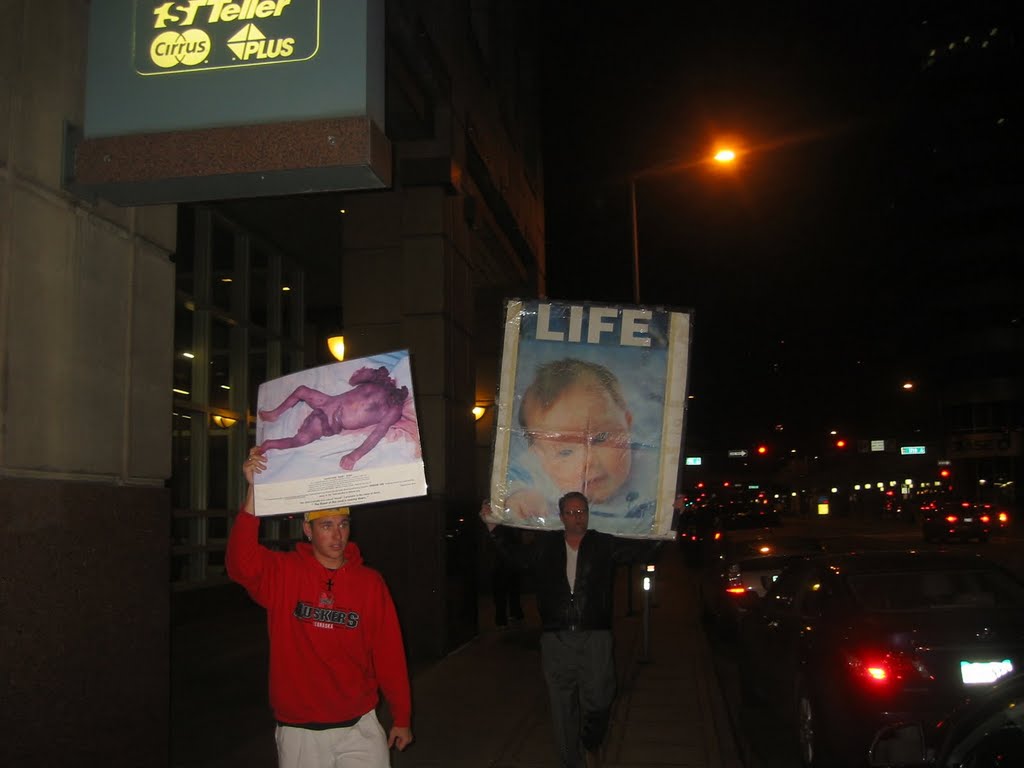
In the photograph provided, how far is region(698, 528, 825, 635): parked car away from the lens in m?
13.4

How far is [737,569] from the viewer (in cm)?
1370

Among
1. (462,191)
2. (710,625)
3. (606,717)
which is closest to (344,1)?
(606,717)

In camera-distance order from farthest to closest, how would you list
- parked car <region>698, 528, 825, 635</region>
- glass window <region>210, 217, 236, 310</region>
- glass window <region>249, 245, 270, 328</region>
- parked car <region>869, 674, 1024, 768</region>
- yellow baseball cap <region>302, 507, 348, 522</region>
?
glass window <region>249, 245, 270, 328</region>
glass window <region>210, 217, 236, 310</region>
parked car <region>698, 528, 825, 635</region>
yellow baseball cap <region>302, 507, 348, 522</region>
parked car <region>869, 674, 1024, 768</region>

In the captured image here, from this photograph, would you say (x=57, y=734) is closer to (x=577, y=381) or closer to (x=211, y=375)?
(x=577, y=381)

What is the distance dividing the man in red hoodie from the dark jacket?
1.76 meters

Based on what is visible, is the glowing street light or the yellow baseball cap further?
the glowing street light

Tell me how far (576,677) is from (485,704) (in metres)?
3.62

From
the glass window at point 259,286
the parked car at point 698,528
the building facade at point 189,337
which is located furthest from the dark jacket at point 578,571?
the parked car at point 698,528

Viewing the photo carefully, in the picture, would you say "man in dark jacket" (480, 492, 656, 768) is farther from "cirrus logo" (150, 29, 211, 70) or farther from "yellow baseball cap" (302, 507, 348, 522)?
"cirrus logo" (150, 29, 211, 70)

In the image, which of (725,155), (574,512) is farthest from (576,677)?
(725,155)

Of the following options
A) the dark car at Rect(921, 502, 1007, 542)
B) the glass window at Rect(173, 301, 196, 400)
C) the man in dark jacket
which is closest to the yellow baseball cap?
the man in dark jacket

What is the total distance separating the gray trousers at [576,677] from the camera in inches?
240

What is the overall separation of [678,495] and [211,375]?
10.2 metres

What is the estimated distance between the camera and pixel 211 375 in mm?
14922
